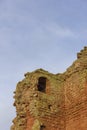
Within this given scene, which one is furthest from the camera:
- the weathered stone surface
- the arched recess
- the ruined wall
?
the arched recess

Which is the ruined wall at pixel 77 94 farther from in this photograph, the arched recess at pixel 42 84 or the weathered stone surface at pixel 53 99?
the arched recess at pixel 42 84

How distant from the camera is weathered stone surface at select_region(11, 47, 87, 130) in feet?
65.8

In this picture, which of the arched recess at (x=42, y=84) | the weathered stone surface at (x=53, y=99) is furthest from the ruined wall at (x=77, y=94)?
the arched recess at (x=42, y=84)

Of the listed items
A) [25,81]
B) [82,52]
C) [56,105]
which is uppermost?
[82,52]

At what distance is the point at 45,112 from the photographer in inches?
806

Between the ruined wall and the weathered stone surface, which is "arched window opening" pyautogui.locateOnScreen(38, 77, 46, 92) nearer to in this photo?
the weathered stone surface

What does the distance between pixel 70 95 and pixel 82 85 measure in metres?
1.13

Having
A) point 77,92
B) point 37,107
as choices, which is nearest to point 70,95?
point 77,92

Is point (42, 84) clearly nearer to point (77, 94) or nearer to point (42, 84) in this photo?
point (42, 84)

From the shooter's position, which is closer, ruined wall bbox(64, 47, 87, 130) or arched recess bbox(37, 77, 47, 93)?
ruined wall bbox(64, 47, 87, 130)

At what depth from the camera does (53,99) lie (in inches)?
838

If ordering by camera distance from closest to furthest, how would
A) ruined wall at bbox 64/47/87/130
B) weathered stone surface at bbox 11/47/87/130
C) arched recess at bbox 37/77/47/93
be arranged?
ruined wall at bbox 64/47/87/130 < weathered stone surface at bbox 11/47/87/130 < arched recess at bbox 37/77/47/93

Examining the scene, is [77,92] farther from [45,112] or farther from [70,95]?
[45,112]

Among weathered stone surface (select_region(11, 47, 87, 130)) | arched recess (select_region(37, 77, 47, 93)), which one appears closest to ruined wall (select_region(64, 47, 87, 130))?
weathered stone surface (select_region(11, 47, 87, 130))
